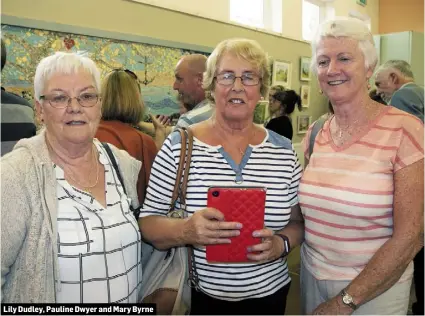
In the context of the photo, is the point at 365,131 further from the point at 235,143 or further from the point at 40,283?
the point at 40,283

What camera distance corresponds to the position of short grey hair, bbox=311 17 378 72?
1438mm

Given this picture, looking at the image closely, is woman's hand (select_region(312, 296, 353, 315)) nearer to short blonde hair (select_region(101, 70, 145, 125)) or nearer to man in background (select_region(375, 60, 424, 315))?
short blonde hair (select_region(101, 70, 145, 125))

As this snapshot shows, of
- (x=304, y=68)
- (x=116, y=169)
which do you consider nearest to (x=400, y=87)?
(x=304, y=68)

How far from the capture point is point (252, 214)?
1.34 meters

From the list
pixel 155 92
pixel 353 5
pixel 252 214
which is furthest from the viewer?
pixel 353 5

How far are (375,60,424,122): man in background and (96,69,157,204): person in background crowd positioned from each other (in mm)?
2397

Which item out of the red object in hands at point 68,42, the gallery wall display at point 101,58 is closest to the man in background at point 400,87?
the gallery wall display at point 101,58

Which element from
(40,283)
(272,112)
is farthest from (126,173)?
(272,112)

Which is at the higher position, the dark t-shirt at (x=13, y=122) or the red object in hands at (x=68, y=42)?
the red object in hands at (x=68, y=42)

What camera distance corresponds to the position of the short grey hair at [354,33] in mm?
1438

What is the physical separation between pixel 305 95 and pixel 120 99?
13.7 feet

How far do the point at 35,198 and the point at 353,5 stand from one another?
681 cm

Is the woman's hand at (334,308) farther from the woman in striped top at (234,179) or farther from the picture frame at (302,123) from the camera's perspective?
the picture frame at (302,123)
